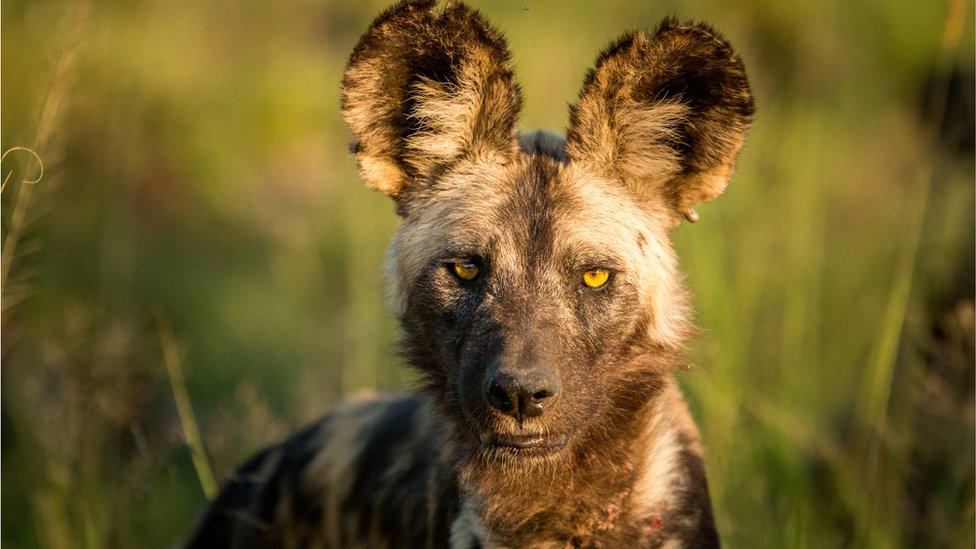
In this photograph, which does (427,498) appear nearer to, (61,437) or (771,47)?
(61,437)

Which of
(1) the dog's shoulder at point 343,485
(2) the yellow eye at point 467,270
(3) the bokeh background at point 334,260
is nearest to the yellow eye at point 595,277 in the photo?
(2) the yellow eye at point 467,270

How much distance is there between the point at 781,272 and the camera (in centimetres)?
542

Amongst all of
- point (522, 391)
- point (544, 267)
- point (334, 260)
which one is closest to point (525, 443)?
point (522, 391)

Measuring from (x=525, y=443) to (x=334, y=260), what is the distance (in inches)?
167

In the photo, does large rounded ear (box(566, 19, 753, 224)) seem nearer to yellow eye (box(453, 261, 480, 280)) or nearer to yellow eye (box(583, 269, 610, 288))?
yellow eye (box(583, 269, 610, 288))

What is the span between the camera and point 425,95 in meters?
3.35

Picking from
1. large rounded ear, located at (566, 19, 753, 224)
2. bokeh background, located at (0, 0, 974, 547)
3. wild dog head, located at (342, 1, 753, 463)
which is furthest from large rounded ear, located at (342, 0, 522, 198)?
bokeh background, located at (0, 0, 974, 547)

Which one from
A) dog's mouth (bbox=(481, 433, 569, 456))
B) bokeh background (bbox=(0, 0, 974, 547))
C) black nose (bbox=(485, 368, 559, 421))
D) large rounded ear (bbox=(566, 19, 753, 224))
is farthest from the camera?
bokeh background (bbox=(0, 0, 974, 547))

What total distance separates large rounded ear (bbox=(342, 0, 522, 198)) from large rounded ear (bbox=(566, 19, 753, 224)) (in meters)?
0.25

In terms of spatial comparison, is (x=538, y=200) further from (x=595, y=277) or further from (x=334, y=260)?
(x=334, y=260)

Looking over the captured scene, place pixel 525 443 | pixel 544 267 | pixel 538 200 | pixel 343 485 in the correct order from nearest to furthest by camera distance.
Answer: pixel 525 443 < pixel 544 267 < pixel 538 200 < pixel 343 485

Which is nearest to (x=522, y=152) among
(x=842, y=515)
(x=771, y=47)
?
(x=842, y=515)

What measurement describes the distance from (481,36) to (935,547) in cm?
254

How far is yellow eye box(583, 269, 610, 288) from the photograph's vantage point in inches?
123
